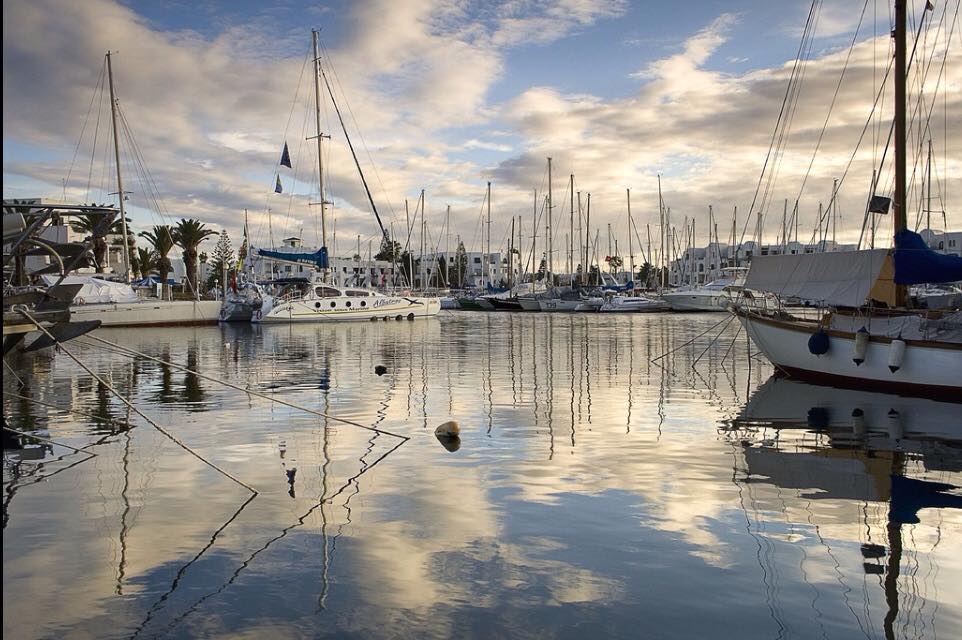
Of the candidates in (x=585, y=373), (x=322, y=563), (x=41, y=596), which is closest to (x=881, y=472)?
(x=322, y=563)

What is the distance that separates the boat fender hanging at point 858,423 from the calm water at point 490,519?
75 millimetres

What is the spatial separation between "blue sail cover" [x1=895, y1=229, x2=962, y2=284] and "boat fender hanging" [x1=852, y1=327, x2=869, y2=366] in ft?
5.33

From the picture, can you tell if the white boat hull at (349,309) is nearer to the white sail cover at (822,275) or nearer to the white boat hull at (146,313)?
the white boat hull at (146,313)

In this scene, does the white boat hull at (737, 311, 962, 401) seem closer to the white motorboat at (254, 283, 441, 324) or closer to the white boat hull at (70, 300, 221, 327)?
the white motorboat at (254, 283, 441, 324)

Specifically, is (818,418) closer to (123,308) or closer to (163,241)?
(123,308)

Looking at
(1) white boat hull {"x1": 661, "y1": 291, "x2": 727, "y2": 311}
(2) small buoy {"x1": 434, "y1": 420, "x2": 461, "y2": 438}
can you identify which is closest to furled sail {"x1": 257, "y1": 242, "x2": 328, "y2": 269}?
(1) white boat hull {"x1": 661, "y1": 291, "x2": 727, "y2": 311}

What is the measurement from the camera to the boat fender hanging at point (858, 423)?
47.5 ft

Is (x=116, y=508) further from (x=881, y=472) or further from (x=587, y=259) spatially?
(x=587, y=259)

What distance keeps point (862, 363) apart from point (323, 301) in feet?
140

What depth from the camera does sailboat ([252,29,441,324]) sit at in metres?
55.6

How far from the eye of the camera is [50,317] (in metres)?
14.3

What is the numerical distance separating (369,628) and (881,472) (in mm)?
8066

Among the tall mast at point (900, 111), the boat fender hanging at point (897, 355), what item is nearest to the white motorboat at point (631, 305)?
the tall mast at point (900, 111)

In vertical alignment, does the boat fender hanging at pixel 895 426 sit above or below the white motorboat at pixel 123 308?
below
